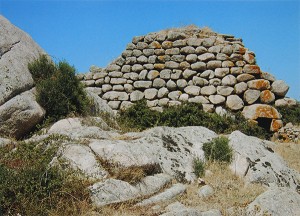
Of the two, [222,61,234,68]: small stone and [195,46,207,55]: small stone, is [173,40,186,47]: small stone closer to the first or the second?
[195,46,207,55]: small stone

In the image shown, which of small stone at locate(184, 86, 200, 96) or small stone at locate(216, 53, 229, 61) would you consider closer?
small stone at locate(184, 86, 200, 96)

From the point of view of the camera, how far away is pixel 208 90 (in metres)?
14.7

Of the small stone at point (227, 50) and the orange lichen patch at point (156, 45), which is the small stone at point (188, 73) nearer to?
the small stone at point (227, 50)

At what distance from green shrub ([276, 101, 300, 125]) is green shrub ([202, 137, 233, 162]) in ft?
21.1

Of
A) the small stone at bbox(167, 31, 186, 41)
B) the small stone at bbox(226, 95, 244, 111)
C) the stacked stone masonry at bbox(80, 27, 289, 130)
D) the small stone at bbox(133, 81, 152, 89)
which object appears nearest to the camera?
the small stone at bbox(226, 95, 244, 111)

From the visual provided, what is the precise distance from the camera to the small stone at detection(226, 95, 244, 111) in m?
14.3

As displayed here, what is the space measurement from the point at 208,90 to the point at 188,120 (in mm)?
1768

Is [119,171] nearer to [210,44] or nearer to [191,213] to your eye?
[191,213]

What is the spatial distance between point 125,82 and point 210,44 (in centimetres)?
344

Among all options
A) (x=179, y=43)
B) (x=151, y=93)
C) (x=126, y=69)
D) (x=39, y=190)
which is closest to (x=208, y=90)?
(x=151, y=93)

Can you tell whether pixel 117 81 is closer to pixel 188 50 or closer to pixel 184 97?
pixel 184 97

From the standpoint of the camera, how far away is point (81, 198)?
19.8 feet

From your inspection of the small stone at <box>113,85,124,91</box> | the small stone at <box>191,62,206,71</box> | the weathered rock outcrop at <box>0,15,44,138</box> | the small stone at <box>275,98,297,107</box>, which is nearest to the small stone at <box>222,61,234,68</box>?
the small stone at <box>191,62,206,71</box>

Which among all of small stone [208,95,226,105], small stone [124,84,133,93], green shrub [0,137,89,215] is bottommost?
green shrub [0,137,89,215]
